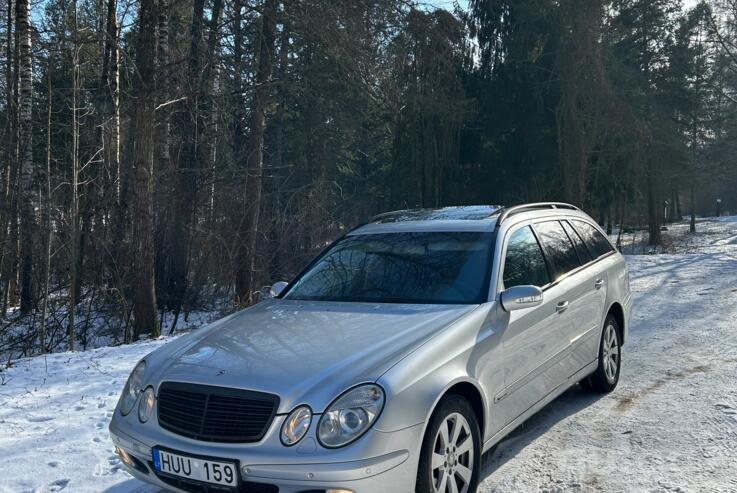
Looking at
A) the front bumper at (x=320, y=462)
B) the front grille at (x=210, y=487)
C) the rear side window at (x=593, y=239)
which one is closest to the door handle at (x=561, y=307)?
the rear side window at (x=593, y=239)

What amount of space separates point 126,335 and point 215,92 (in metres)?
5.33

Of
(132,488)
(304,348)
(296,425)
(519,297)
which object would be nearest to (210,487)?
(296,425)

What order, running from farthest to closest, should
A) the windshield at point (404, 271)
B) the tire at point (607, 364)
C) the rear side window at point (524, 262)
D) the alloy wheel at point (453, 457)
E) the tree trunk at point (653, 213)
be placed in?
the tree trunk at point (653, 213), the tire at point (607, 364), the rear side window at point (524, 262), the windshield at point (404, 271), the alloy wheel at point (453, 457)

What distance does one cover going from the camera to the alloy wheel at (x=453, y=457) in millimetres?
3230

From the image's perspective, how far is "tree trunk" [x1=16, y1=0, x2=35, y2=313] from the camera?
9.84 metres

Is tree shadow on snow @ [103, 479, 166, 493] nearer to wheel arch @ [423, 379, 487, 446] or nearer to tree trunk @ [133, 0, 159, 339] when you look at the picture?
wheel arch @ [423, 379, 487, 446]

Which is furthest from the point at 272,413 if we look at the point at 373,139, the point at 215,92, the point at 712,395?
the point at 373,139

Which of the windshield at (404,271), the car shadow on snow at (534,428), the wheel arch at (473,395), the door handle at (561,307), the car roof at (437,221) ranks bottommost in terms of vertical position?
the car shadow on snow at (534,428)

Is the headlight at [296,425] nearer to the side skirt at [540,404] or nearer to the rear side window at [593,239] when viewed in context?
the side skirt at [540,404]

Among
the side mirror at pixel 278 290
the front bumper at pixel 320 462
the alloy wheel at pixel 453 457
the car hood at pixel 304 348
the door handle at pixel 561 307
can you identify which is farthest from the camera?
the side mirror at pixel 278 290

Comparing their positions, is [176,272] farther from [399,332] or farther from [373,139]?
[373,139]

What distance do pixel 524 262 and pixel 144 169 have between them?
6.64 meters

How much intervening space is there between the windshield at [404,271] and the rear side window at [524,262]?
0.18 meters

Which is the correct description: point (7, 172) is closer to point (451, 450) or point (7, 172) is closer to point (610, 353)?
point (610, 353)
